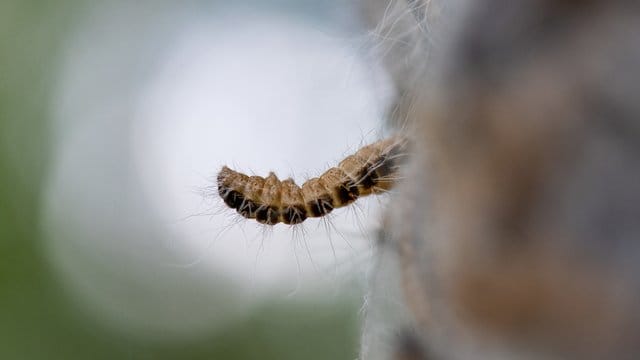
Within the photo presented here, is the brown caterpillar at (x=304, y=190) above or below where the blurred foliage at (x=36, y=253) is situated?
below

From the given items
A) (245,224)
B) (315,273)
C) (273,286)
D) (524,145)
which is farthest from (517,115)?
(273,286)

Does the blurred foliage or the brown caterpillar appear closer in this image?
the brown caterpillar

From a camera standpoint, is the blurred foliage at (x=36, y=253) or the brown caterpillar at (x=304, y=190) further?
the blurred foliage at (x=36, y=253)

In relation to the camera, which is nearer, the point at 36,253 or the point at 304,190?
the point at 304,190

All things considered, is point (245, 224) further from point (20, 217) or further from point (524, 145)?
point (20, 217)
